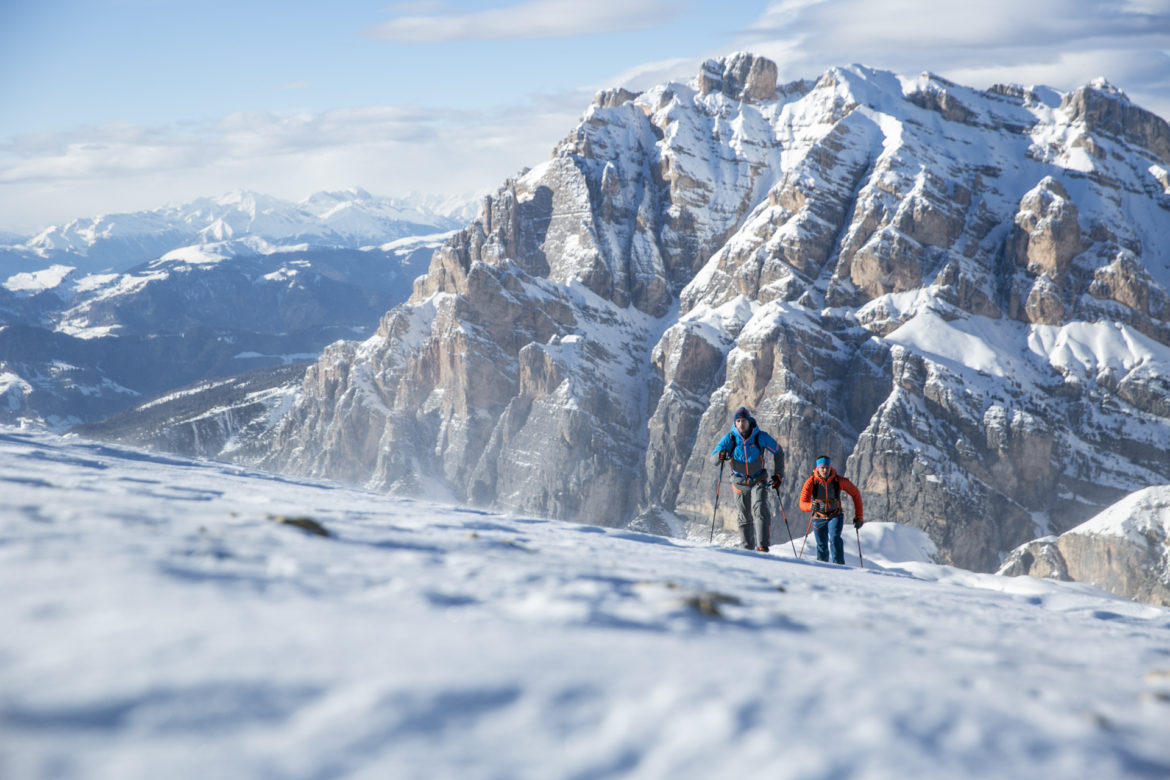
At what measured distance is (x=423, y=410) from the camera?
163 m

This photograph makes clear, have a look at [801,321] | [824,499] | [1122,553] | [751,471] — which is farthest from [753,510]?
[801,321]

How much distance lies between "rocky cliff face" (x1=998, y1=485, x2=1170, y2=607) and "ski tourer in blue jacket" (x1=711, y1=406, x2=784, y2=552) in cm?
6916

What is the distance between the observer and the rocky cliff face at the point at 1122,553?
75.5m

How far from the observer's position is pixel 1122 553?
77375 mm

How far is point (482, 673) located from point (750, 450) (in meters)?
15.2

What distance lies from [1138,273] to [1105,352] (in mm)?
14699

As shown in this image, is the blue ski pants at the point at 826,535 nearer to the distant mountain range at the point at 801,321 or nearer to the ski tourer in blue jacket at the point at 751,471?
the ski tourer in blue jacket at the point at 751,471

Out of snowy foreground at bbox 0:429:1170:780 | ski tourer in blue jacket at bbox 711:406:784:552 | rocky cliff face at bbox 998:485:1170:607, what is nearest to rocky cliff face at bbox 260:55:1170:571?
rocky cliff face at bbox 998:485:1170:607

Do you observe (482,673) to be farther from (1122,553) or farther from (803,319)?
(803,319)

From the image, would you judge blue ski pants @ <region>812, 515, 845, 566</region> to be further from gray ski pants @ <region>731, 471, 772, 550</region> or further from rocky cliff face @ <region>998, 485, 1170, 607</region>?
rocky cliff face @ <region>998, 485, 1170, 607</region>

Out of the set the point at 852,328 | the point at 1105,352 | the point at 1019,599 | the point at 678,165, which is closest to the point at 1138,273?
the point at 1105,352

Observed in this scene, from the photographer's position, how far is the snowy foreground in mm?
4723

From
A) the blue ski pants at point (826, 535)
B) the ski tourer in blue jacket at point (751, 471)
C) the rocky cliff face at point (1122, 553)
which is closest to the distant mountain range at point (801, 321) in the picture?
the rocky cliff face at point (1122, 553)

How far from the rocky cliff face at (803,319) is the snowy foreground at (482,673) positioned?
11422 cm
